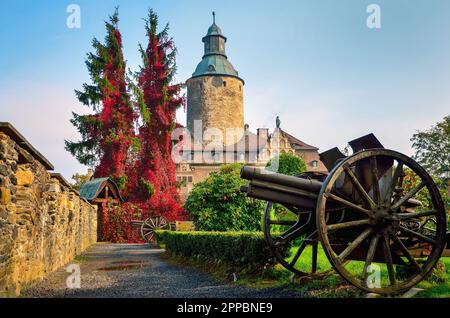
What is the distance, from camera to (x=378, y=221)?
5.06m

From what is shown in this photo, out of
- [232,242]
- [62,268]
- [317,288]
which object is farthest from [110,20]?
[317,288]

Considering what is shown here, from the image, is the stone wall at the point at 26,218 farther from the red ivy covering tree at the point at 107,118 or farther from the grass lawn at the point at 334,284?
the red ivy covering tree at the point at 107,118

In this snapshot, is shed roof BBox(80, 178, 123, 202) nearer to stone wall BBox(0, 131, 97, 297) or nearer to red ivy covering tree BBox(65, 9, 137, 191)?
red ivy covering tree BBox(65, 9, 137, 191)

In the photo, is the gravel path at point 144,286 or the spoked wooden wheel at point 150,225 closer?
the gravel path at point 144,286

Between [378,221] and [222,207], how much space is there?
888 centimetres

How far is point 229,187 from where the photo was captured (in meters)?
13.7

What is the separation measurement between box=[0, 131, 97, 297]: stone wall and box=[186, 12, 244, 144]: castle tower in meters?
44.8

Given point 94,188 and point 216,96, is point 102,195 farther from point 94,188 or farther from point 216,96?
point 216,96

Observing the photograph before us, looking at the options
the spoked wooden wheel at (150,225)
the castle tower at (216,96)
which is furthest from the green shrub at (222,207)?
the castle tower at (216,96)

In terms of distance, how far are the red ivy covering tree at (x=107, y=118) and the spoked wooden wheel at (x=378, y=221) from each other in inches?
940

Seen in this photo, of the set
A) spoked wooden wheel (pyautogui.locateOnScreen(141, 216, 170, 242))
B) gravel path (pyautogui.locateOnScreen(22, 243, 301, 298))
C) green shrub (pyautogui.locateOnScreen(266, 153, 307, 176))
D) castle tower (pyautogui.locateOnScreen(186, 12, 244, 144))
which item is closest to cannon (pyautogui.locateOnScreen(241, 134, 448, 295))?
gravel path (pyautogui.locateOnScreen(22, 243, 301, 298))

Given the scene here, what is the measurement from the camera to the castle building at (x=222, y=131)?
175ft
